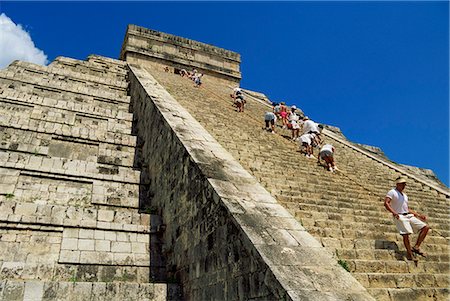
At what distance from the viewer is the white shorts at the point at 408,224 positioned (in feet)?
16.5

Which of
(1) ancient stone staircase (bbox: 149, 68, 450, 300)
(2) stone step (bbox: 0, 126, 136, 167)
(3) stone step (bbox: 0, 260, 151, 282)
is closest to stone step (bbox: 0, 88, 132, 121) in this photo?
(2) stone step (bbox: 0, 126, 136, 167)

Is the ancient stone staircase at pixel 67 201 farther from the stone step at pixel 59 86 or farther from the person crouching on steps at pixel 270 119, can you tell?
the person crouching on steps at pixel 270 119

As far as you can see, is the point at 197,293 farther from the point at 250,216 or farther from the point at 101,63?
the point at 101,63

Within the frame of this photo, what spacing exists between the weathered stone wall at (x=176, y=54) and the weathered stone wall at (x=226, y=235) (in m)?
13.3

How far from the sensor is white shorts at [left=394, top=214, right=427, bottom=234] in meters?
5.03

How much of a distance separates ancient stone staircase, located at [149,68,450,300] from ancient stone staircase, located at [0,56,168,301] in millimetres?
2357

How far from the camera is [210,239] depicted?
179 inches

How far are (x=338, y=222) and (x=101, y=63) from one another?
13538 millimetres

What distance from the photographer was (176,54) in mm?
20422

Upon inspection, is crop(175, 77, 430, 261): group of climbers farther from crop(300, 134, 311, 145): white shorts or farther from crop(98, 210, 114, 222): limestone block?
crop(98, 210, 114, 222): limestone block

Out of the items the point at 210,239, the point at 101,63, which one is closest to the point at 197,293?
the point at 210,239

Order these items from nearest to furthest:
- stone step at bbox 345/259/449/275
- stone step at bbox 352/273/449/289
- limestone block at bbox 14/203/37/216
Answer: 1. stone step at bbox 352/273/449/289
2. stone step at bbox 345/259/449/275
3. limestone block at bbox 14/203/37/216

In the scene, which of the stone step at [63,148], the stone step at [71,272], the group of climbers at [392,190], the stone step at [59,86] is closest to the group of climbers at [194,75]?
the group of climbers at [392,190]

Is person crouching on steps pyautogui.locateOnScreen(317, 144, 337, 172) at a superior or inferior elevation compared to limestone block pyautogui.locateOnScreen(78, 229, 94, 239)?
superior
